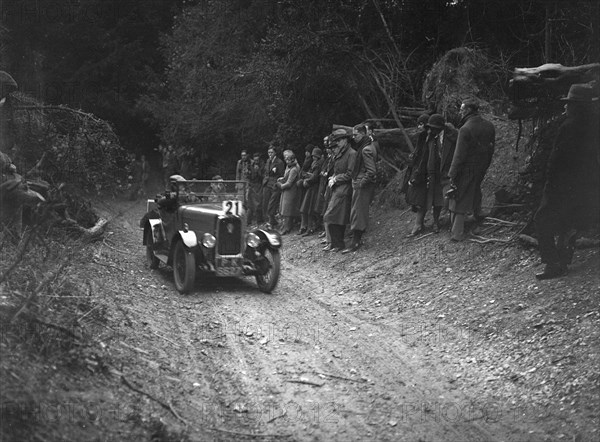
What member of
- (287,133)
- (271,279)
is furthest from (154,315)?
(287,133)

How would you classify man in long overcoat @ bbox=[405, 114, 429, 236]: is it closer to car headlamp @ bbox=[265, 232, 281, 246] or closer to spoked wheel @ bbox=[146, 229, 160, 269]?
car headlamp @ bbox=[265, 232, 281, 246]

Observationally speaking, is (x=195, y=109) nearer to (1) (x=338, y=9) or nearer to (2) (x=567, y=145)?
(1) (x=338, y=9)

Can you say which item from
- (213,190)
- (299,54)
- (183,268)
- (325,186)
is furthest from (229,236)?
(299,54)

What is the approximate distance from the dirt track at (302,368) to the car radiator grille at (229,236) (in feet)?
2.02

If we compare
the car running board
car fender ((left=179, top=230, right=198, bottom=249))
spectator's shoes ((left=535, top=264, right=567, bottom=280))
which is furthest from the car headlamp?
spectator's shoes ((left=535, top=264, right=567, bottom=280))

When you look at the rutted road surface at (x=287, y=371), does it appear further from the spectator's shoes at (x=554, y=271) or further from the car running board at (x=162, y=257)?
the spectator's shoes at (x=554, y=271)

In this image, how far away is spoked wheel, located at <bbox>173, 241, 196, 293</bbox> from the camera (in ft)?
32.7

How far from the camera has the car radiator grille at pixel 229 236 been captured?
1040cm

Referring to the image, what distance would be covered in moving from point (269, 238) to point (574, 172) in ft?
14.7

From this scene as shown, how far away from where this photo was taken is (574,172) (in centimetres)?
794

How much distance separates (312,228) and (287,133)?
13.8 ft

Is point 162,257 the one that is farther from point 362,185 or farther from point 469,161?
point 469,161

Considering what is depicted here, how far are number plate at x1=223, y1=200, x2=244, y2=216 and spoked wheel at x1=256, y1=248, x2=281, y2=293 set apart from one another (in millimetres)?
751

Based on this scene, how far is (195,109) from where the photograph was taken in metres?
23.2
